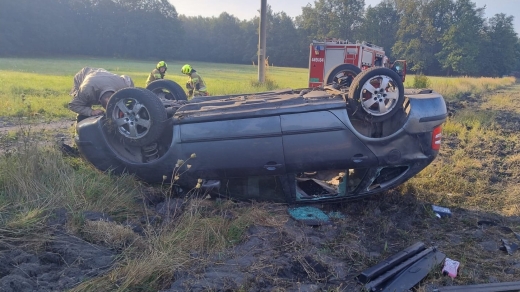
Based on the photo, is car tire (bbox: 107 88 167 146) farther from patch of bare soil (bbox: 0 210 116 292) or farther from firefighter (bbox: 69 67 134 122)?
patch of bare soil (bbox: 0 210 116 292)

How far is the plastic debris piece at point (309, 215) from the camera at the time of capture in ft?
13.0

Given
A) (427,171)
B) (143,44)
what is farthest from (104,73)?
(143,44)

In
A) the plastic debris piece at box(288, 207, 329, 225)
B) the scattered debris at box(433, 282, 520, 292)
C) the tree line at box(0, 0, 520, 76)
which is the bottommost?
the scattered debris at box(433, 282, 520, 292)

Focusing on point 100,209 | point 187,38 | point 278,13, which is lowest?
point 100,209

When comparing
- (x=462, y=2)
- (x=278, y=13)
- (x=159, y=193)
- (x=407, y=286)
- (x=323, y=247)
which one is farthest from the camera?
(x=278, y=13)

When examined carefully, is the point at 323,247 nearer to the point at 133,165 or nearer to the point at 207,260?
the point at 207,260

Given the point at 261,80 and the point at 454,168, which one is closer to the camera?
the point at 454,168

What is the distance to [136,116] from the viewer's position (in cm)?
391

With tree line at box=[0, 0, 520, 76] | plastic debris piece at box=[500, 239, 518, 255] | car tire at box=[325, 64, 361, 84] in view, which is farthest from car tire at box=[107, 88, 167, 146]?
tree line at box=[0, 0, 520, 76]

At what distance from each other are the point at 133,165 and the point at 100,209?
1.82 feet

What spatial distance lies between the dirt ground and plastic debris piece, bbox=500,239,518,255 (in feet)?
0.12

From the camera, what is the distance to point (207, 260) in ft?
9.77

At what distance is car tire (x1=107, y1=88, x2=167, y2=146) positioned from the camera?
3832 millimetres

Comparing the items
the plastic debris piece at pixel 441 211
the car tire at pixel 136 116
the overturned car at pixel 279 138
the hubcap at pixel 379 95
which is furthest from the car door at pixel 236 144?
the plastic debris piece at pixel 441 211
